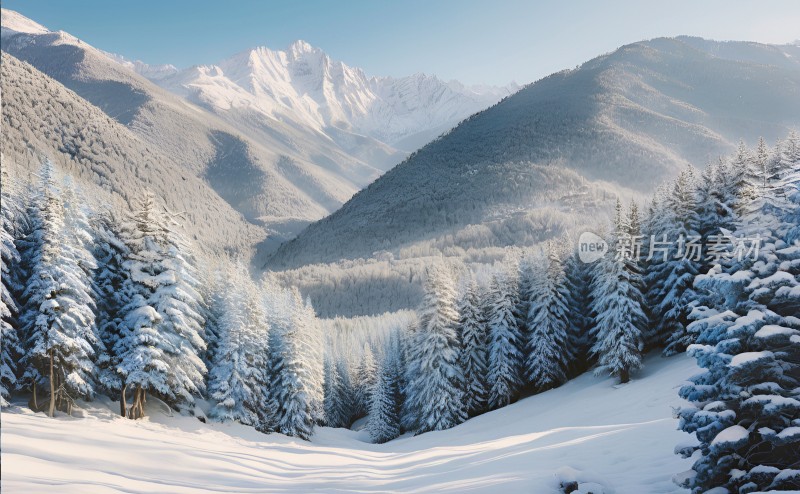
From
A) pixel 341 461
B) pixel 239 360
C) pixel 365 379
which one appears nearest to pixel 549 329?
pixel 341 461

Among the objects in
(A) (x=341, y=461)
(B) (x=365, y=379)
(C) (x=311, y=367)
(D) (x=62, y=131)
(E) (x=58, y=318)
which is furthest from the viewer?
(D) (x=62, y=131)

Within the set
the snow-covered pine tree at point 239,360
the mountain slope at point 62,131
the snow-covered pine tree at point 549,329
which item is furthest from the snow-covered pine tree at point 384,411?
the mountain slope at point 62,131

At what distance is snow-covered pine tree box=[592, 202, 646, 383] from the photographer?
31.1 m

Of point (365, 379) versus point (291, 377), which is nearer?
point (291, 377)

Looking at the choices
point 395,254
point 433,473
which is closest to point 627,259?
point 433,473

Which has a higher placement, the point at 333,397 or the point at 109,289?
the point at 109,289

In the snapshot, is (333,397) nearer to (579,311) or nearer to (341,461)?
(579,311)

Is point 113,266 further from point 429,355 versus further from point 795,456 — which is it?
point 795,456

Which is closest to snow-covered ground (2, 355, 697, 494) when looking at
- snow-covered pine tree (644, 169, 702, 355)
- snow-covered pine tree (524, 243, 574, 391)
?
snow-covered pine tree (644, 169, 702, 355)

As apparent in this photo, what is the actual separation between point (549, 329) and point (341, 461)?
Answer: 21.4 m

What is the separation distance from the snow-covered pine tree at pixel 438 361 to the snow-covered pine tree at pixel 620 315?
10.8m

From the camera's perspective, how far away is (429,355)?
36.8 m

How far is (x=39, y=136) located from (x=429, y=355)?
177 meters

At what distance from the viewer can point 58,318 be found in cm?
2097
